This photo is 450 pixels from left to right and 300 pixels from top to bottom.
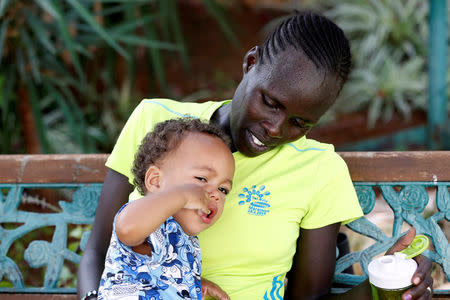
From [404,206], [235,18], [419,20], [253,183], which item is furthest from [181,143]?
[235,18]

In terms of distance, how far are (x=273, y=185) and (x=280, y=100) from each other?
34cm

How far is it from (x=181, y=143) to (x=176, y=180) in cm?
13

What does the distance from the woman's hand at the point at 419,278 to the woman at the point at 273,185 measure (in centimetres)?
21

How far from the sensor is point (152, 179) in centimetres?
195

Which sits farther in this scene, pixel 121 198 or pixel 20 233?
pixel 20 233

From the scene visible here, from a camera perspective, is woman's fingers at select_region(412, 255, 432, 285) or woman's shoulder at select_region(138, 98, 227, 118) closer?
woman's fingers at select_region(412, 255, 432, 285)

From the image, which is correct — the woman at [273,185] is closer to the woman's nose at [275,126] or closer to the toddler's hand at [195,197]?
the woman's nose at [275,126]

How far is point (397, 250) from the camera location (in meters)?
1.88

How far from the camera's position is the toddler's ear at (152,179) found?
194 cm

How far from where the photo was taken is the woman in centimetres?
197

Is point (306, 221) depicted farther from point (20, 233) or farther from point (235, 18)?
point (235, 18)

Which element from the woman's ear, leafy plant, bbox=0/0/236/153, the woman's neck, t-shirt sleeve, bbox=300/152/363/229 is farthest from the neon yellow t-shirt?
leafy plant, bbox=0/0/236/153

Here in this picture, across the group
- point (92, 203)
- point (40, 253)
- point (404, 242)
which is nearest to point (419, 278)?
point (404, 242)

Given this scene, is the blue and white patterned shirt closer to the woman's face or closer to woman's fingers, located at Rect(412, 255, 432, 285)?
the woman's face
